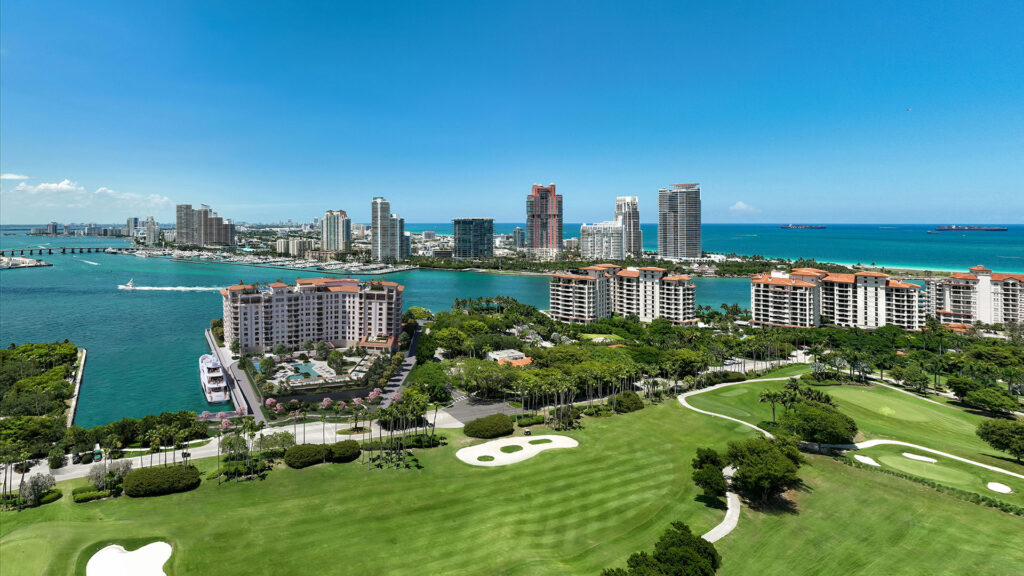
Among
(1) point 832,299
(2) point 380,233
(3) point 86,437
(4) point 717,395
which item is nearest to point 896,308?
(1) point 832,299

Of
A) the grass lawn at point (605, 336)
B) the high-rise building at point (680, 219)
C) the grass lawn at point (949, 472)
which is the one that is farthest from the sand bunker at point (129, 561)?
the high-rise building at point (680, 219)

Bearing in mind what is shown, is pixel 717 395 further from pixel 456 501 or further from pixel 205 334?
pixel 205 334

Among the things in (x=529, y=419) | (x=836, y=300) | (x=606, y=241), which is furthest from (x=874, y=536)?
(x=606, y=241)

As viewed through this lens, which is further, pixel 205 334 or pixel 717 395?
pixel 205 334

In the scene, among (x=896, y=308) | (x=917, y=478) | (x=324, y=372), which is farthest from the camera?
(x=896, y=308)

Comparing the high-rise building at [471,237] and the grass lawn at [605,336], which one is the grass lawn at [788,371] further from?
the high-rise building at [471,237]

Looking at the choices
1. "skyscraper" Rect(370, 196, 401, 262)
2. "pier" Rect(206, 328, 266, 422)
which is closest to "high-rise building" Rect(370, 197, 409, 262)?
"skyscraper" Rect(370, 196, 401, 262)
